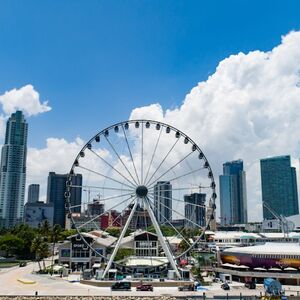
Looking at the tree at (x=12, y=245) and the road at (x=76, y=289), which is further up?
the tree at (x=12, y=245)

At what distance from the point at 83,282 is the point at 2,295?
50.1ft

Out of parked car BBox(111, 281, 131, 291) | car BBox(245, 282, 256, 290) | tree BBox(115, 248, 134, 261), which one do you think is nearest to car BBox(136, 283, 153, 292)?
parked car BBox(111, 281, 131, 291)

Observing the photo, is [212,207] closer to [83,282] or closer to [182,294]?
[182,294]

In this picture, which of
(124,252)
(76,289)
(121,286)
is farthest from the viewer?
(124,252)

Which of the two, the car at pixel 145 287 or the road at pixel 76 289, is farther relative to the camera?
the car at pixel 145 287

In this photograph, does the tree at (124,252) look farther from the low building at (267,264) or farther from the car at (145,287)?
the car at (145,287)

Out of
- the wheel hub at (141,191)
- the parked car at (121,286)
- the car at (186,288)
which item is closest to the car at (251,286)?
the car at (186,288)

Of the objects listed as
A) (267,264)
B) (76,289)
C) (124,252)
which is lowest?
(76,289)

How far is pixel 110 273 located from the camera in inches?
2781

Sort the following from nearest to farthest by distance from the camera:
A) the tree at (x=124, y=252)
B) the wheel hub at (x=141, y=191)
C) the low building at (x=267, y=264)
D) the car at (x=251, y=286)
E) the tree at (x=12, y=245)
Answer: the car at (x=251, y=286)
the wheel hub at (x=141, y=191)
the low building at (x=267, y=264)
the tree at (x=124, y=252)
the tree at (x=12, y=245)

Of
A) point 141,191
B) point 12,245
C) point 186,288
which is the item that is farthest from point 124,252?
point 12,245

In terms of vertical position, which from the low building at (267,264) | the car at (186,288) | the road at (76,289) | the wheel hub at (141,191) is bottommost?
the road at (76,289)

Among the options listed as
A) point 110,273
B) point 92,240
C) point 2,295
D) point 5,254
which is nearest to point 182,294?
point 110,273

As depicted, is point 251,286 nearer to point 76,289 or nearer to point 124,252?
point 76,289
